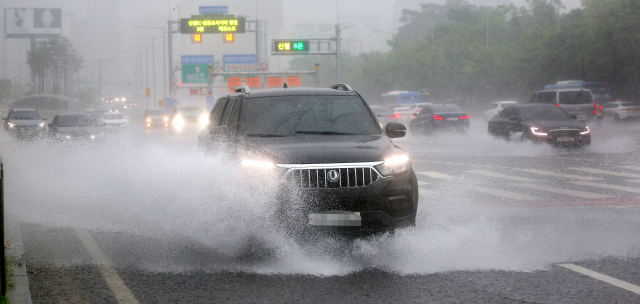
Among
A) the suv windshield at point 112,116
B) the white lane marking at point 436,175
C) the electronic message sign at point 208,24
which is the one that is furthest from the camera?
the electronic message sign at point 208,24

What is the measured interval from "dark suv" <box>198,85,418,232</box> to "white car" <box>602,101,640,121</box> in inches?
1463

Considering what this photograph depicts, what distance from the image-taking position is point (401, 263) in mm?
7020

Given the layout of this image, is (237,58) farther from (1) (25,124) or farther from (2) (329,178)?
(2) (329,178)

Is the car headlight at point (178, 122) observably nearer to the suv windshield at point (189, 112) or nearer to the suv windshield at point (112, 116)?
the suv windshield at point (189, 112)

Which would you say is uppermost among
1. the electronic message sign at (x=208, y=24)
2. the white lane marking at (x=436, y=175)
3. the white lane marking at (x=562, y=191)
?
the electronic message sign at (x=208, y=24)

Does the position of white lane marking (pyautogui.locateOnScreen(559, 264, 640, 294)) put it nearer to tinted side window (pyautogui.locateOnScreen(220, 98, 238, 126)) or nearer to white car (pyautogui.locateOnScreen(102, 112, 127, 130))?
tinted side window (pyautogui.locateOnScreen(220, 98, 238, 126))

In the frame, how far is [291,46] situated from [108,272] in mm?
43313

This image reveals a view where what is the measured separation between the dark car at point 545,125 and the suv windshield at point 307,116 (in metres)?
14.2

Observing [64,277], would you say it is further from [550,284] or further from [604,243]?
[604,243]

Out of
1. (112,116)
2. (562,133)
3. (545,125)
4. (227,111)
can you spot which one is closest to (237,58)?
(112,116)

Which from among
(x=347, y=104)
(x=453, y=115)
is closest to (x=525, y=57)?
(x=453, y=115)

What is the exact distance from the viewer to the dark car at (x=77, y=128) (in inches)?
1150

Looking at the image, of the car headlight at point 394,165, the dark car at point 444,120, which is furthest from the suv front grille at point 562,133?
the car headlight at point 394,165

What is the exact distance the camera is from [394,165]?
24.2ft
